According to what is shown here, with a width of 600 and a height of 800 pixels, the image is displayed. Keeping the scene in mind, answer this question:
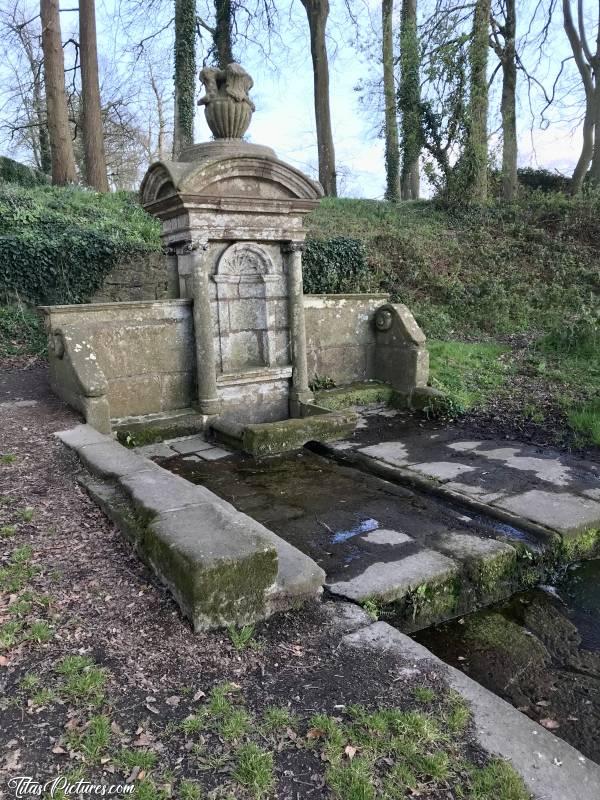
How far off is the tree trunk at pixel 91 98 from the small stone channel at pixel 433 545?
1314cm

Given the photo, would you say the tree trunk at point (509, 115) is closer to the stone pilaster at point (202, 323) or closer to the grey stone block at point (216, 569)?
the stone pilaster at point (202, 323)

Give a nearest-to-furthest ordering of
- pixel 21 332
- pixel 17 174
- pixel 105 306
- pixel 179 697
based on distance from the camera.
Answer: pixel 179 697, pixel 105 306, pixel 21 332, pixel 17 174

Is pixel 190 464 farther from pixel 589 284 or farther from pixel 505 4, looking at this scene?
pixel 505 4

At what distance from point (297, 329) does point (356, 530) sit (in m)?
3.59

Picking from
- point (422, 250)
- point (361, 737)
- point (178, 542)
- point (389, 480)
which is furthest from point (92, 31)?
point (361, 737)

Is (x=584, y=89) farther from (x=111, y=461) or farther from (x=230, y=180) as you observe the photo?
(x=111, y=461)

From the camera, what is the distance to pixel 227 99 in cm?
648

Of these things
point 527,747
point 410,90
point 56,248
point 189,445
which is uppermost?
point 410,90

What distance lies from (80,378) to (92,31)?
14164 mm

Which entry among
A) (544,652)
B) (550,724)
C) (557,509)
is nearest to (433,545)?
(544,652)

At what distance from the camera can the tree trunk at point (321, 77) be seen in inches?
735

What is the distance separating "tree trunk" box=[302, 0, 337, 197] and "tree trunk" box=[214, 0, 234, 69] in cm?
276

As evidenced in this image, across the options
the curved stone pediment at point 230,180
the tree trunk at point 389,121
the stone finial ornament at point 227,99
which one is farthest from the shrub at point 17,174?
the curved stone pediment at point 230,180

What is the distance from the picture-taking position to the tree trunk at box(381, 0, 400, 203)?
18.9 meters
